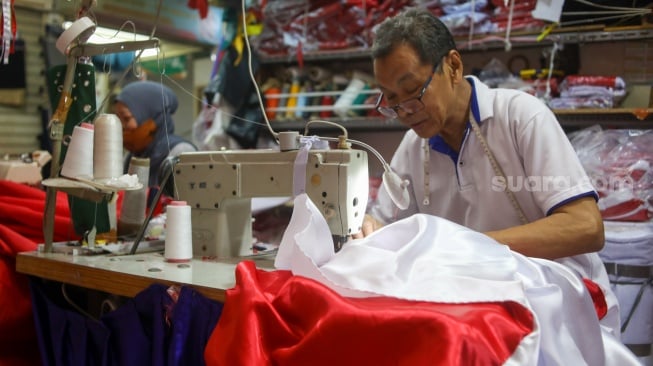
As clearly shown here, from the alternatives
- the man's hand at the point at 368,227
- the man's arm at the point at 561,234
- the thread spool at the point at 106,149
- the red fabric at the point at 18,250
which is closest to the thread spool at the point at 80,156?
the thread spool at the point at 106,149

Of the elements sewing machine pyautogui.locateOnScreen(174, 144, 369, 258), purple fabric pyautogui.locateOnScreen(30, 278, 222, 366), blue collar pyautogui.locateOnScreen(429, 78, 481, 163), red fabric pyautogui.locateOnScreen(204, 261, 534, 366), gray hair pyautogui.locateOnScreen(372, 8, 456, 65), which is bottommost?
purple fabric pyautogui.locateOnScreen(30, 278, 222, 366)

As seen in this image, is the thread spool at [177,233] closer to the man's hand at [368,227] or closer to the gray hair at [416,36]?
the man's hand at [368,227]

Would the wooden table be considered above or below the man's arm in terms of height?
below

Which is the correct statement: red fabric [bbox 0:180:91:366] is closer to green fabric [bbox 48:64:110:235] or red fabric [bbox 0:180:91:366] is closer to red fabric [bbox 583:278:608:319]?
green fabric [bbox 48:64:110:235]

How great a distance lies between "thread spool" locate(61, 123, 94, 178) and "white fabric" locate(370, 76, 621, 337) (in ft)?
2.96

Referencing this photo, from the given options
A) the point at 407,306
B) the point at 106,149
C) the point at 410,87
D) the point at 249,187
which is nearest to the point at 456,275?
the point at 407,306

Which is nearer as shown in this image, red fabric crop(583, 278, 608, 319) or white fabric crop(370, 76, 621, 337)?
red fabric crop(583, 278, 608, 319)

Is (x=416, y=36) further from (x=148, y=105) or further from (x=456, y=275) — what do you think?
(x=148, y=105)

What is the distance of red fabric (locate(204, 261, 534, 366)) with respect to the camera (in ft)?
2.63

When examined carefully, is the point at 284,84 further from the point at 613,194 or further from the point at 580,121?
the point at 613,194

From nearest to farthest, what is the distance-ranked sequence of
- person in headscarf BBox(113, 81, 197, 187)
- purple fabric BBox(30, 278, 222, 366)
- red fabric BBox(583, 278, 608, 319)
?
purple fabric BBox(30, 278, 222, 366)
red fabric BBox(583, 278, 608, 319)
person in headscarf BBox(113, 81, 197, 187)

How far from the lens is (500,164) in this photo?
172 cm

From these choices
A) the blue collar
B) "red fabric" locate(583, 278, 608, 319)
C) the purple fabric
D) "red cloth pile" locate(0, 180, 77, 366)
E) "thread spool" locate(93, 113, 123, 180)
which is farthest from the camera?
the blue collar

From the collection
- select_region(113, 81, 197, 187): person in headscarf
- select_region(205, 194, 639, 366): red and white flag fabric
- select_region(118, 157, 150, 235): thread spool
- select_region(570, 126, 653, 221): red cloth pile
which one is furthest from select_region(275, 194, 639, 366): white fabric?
select_region(113, 81, 197, 187): person in headscarf
